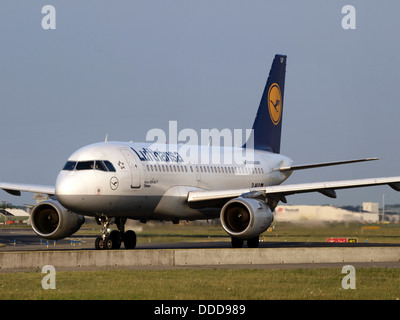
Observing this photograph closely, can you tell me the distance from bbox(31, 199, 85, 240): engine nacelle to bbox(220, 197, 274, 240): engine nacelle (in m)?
5.79

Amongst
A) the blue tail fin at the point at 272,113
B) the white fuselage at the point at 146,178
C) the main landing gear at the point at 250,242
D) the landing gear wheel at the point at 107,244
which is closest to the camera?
the white fuselage at the point at 146,178

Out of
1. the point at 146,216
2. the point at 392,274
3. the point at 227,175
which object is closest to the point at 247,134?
the point at 227,175

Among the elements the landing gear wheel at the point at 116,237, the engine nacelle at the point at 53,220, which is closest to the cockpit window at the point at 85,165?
the engine nacelle at the point at 53,220

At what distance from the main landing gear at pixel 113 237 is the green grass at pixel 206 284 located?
732cm

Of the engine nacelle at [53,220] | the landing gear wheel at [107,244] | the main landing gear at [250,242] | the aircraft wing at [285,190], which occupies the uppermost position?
the aircraft wing at [285,190]

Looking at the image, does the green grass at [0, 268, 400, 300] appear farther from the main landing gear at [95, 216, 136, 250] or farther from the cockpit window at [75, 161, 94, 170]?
the cockpit window at [75, 161, 94, 170]

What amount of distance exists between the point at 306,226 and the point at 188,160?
7.57 meters

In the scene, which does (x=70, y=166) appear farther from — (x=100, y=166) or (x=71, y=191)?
(x=71, y=191)

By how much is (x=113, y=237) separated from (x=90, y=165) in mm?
3618

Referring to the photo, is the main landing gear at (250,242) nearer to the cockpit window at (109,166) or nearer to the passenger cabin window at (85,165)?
the cockpit window at (109,166)

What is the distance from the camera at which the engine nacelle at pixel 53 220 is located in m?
31.9

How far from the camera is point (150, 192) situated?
32.0 meters

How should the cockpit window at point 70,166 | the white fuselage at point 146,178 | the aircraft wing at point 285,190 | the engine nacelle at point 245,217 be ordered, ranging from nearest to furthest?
the white fuselage at point 146,178 → the cockpit window at point 70,166 → the engine nacelle at point 245,217 → the aircraft wing at point 285,190
